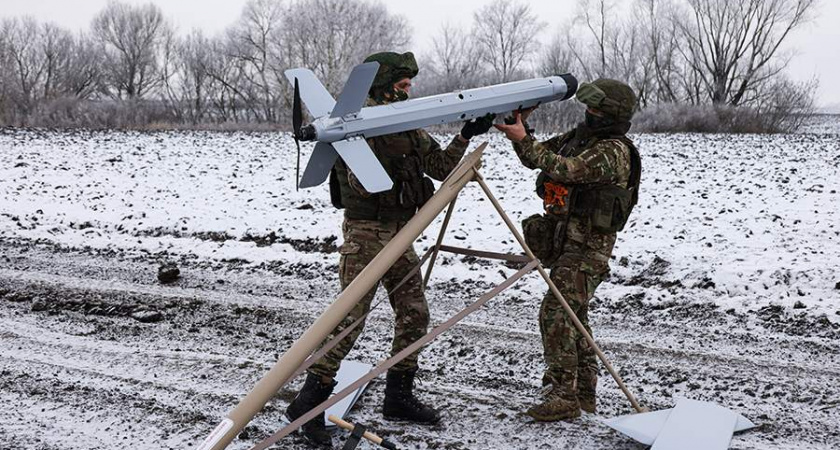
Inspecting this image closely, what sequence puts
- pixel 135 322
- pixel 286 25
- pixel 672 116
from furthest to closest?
pixel 286 25
pixel 672 116
pixel 135 322

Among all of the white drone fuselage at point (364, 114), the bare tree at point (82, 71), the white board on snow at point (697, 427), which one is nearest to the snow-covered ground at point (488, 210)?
the white board on snow at point (697, 427)

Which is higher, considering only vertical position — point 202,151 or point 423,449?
point 202,151

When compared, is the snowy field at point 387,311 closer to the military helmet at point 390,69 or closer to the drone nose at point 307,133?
the drone nose at point 307,133

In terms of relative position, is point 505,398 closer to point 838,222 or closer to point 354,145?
point 354,145

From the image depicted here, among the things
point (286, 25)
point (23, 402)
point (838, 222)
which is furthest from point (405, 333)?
point (286, 25)

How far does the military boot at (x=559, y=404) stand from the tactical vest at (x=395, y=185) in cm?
152

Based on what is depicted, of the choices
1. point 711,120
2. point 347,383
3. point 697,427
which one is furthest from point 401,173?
point 711,120

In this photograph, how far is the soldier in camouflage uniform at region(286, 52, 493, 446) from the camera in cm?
428

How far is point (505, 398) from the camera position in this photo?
4984 mm

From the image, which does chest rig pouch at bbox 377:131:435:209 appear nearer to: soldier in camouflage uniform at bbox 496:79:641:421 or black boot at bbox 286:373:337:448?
soldier in camouflage uniform at bbox 496:79:641:421

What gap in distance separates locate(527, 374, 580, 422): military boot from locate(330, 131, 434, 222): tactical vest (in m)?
1.52

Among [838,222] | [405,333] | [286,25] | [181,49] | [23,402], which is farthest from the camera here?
[181,49]

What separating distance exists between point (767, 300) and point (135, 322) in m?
5.96

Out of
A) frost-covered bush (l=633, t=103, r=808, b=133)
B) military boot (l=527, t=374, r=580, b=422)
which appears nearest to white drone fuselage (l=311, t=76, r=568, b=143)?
military boot (l=527, t=374, r=580, b=422)
